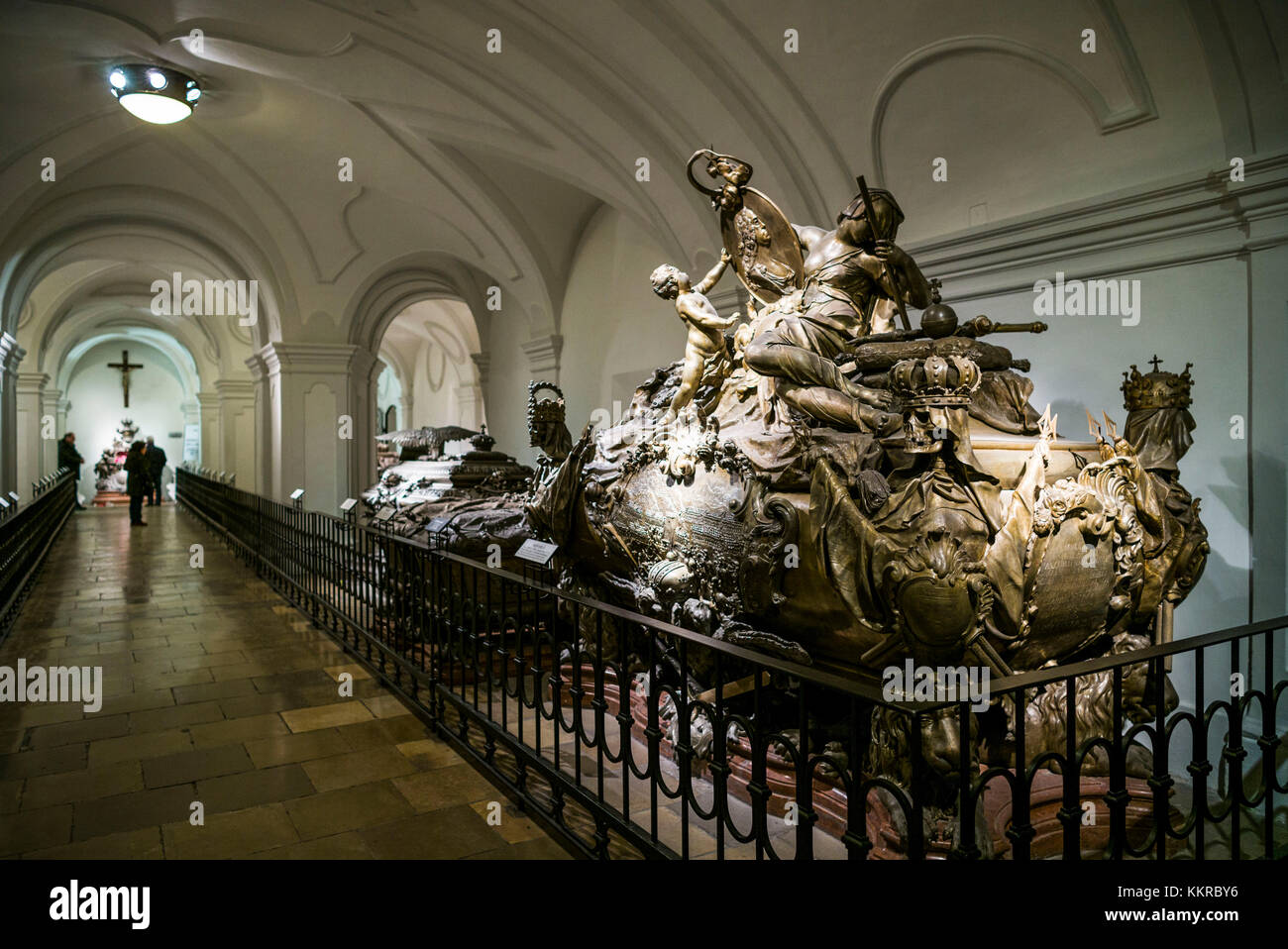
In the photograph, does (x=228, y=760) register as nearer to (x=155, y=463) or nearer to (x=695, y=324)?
(x=695, y=324)

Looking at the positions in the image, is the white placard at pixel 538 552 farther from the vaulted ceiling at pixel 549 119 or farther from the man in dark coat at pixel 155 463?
the man in dark coat at pixel 155 463

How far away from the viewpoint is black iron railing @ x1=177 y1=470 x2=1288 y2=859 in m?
1.86

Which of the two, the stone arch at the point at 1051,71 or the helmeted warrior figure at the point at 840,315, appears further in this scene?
the stone arch at the point at 1051,71

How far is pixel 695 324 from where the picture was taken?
4.17 m

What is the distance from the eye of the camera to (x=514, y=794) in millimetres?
3133

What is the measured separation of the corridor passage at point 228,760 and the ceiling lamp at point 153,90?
14.5 ft

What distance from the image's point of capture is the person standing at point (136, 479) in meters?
14.6

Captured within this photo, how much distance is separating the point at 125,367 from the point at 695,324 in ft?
83.7

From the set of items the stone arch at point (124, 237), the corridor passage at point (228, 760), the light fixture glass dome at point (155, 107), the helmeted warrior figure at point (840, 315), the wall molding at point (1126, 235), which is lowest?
the corridor passage at point (228, 760)
